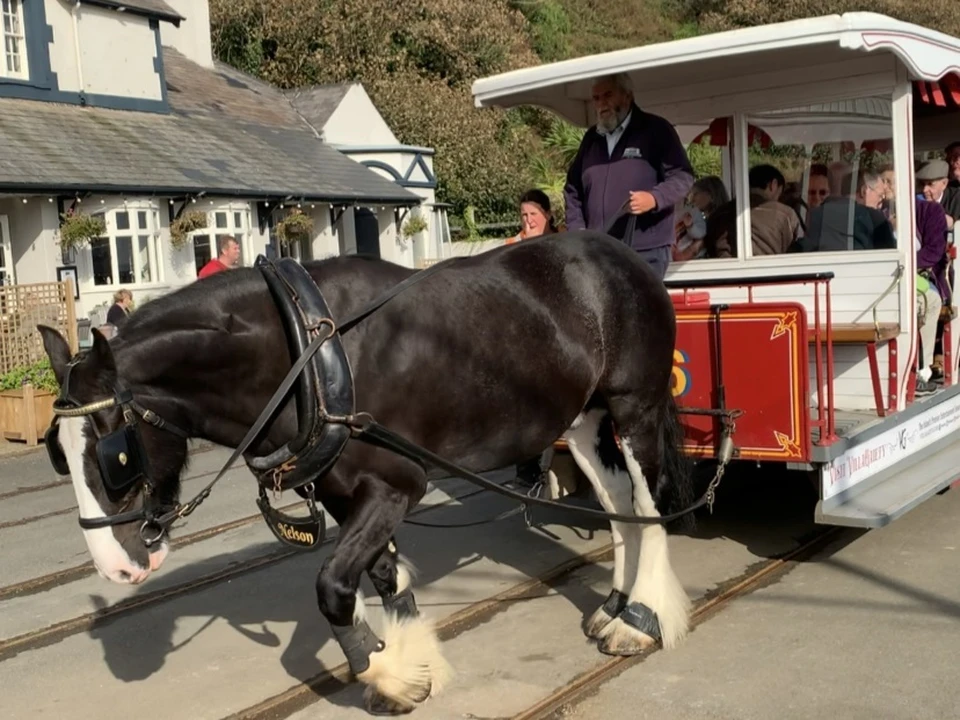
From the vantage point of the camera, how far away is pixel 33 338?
13.9 metres

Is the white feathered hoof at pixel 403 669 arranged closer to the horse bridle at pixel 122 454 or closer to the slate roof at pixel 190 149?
the horse bridle at pixel 122 454

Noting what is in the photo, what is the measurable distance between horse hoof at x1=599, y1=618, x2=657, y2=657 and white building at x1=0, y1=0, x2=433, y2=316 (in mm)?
13772

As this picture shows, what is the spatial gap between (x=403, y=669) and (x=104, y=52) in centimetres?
1899

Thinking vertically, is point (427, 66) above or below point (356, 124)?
above

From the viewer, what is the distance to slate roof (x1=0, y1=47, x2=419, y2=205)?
17484 mm

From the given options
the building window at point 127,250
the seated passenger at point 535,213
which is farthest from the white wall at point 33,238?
the seated passenger at point 535,213

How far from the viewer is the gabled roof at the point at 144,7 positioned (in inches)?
797

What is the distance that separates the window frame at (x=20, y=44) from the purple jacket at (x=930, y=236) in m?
15.9

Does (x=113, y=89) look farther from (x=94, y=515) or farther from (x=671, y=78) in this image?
(x=94, y=515)

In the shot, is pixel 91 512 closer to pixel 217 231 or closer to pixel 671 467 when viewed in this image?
pixel 671 467

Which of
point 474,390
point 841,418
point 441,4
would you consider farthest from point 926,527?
point 441,4

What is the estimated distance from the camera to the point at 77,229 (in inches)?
667

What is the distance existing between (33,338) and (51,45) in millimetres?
7775

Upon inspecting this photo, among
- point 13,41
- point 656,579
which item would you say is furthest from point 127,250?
point 656,579
